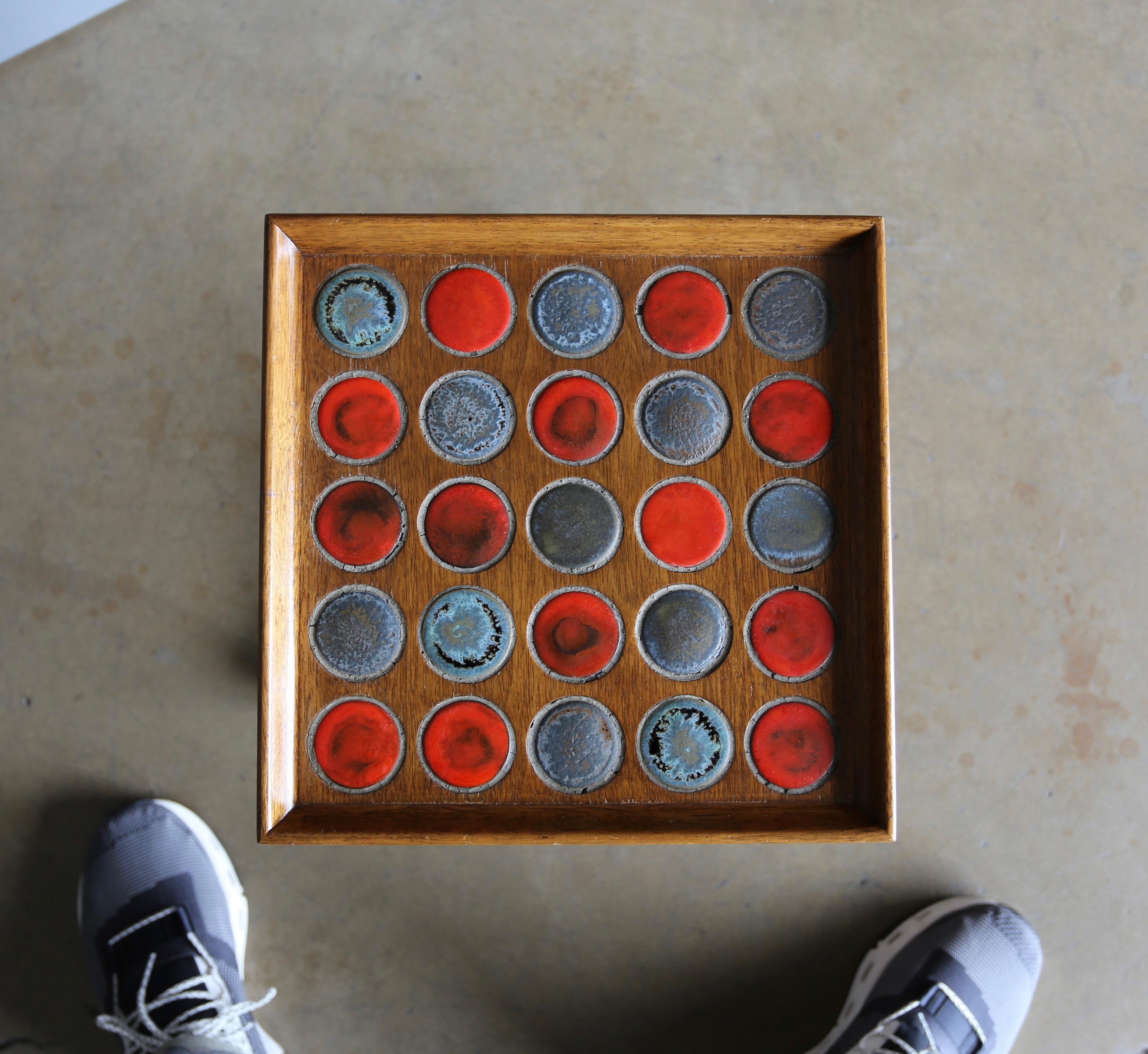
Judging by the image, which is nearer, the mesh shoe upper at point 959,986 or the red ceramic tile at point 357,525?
the red ceramic tile at point 357,525

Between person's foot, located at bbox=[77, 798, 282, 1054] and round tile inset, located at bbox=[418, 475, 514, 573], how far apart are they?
1.95 ft

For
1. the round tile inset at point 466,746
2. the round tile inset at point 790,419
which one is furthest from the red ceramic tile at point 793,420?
the round tile inset at point 466,746

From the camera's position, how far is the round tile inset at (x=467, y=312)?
0.74m

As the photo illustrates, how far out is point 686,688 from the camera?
737 mm

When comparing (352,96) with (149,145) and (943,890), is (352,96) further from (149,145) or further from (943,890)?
(943,890)

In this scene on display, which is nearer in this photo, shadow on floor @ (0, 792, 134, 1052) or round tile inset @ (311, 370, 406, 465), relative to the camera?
round tile inset @ (311, 370, 406, 465)

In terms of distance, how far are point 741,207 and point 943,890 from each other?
0.92m

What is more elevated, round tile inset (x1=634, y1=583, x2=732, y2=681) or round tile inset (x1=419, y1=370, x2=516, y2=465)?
round tile inset (x1=419, y1=370, x2=516, y2=465)

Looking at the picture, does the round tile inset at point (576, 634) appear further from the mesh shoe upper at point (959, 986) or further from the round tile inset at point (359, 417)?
the mesh shoe upper at point (959, 986)

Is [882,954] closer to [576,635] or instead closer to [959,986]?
[959,986]

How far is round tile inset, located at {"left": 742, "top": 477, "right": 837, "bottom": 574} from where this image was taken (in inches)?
28.9

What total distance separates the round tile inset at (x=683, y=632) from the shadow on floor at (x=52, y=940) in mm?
754

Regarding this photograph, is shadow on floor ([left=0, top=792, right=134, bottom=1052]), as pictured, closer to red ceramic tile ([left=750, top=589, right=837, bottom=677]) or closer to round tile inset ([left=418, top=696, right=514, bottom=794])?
round tile inset ([left=418, top=696, right=514, bottom=794])

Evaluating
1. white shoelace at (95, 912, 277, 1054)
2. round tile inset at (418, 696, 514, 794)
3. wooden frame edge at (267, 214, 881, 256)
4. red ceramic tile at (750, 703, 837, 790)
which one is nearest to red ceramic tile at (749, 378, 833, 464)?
wooden frame edge at (267, 214, 881, 256)
